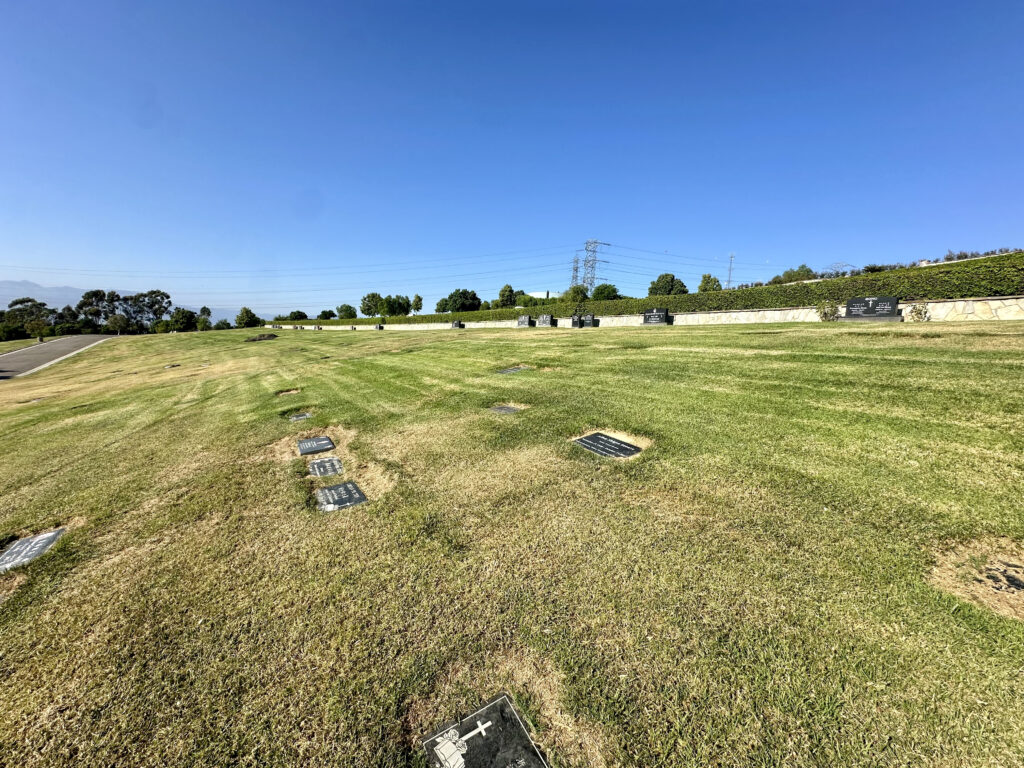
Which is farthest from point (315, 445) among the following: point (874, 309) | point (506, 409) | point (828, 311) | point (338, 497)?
point (828, 311)

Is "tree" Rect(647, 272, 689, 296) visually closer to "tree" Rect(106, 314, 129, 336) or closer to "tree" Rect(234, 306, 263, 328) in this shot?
"tree" Rect(234, 306, 263, 328)

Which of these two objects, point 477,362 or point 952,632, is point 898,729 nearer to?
point 952,632

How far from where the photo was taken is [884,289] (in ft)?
61.7

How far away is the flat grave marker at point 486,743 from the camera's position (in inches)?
A: 70.4

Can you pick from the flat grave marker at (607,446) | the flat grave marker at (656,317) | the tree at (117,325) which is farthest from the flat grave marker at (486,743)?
the tree at (117,325)

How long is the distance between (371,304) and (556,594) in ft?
297

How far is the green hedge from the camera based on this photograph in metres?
15.5

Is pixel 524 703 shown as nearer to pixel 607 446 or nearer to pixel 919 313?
pixel 607 446

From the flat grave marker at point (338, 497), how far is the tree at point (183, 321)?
8656 cm

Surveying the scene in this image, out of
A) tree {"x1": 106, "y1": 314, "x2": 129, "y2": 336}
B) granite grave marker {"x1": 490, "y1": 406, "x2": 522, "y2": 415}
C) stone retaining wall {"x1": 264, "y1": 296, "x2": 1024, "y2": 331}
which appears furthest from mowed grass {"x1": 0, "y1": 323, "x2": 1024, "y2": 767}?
tree {"x1": 106, "y1": 314, "x2": 129, "y2": 336}

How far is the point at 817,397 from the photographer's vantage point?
231 inches

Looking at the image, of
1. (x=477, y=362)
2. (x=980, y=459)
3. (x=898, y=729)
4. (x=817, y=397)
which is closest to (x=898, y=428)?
(x=980, y=459)

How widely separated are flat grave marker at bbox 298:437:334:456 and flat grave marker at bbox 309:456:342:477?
1.25 ft

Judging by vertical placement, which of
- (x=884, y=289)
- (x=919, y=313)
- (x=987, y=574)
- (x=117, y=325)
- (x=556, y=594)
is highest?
(x=117, y=325)
